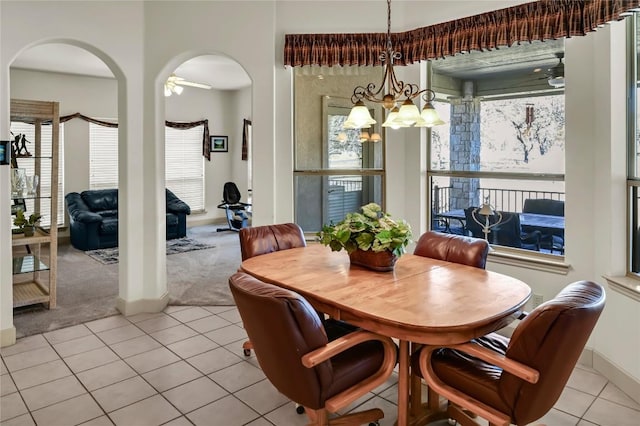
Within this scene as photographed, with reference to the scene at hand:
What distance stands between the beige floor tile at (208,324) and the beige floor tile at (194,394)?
940 millimetres

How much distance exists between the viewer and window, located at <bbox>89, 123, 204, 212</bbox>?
8086mm

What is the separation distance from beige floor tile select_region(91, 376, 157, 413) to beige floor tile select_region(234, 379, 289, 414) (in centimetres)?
56

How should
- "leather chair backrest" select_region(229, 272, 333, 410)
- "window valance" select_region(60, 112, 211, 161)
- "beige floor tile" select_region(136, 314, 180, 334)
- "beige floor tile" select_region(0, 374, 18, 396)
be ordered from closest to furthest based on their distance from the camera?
1. "leather chair backrest" select_region(229, 272, 333, 410)
2. "beige floor tile" select_region(0, 374, 18, 396)
3. "beige floor tile" select_region(136, 314, 180, 334)
4. "window valance" select_region(60, 112, 211, 161)

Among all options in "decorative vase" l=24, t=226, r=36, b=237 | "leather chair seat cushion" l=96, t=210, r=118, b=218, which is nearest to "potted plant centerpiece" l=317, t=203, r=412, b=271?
"decorative vase" l=24, t=226, r=36, b=237

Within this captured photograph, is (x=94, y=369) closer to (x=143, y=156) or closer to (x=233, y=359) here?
(x=233, y=359)

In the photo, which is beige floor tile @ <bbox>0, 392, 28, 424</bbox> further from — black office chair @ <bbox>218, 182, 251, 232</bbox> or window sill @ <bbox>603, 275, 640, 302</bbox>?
black office chair @ <bbox>218, 182, 251, 232</bbox>

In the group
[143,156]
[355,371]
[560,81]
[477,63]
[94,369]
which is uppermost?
[477,63]

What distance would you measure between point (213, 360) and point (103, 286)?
8.19 ft

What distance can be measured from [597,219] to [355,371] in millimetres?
2132

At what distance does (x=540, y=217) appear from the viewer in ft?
12.2

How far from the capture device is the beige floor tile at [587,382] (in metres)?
2.86

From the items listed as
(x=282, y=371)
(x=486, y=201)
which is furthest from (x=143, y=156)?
(x=486, y=201)

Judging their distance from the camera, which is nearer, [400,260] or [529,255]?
[400,260]

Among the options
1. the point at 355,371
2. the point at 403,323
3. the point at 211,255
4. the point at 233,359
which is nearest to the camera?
the point at 403,323
